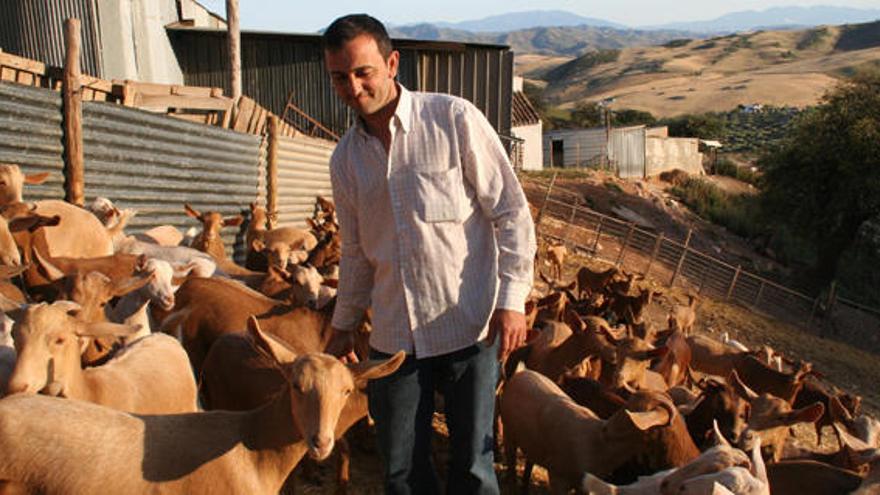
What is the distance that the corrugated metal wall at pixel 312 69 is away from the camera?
24.9 m

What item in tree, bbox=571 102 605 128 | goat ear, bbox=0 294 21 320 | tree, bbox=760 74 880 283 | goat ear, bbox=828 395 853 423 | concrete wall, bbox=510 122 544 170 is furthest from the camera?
tree, bbox=571 102 605 128

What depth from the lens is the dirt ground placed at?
614cm

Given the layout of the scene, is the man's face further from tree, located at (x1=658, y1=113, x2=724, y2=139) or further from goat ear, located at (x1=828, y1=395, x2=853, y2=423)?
tree, located at (x1=658, y1=113, x2=724, y2=139)

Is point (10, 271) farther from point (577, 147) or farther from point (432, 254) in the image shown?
point (577, 147)

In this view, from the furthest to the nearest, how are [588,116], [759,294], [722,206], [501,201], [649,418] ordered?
[588,116] → [722,206] → [759,294] → [649,418] → [501,201]

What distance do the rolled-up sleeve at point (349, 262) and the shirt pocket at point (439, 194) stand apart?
0.37 meters

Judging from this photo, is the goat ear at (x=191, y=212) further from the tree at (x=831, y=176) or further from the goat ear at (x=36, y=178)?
the tree at (x=831, y=176)

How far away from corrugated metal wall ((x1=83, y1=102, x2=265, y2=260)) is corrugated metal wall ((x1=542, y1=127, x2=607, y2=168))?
115ft

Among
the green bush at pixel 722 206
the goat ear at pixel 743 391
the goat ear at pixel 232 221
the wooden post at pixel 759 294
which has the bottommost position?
the green bush at pixel 722 206

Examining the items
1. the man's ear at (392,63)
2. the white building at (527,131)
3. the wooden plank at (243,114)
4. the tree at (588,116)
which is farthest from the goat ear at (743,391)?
the tree at (588,116)

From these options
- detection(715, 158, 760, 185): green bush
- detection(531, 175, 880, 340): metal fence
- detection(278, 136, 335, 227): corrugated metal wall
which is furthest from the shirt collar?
detection(715, 158, 760, 185): green bush

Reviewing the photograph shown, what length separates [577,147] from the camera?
46750 millimetres

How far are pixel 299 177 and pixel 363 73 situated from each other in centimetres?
1165

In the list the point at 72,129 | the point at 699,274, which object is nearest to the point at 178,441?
the point at 72,129
